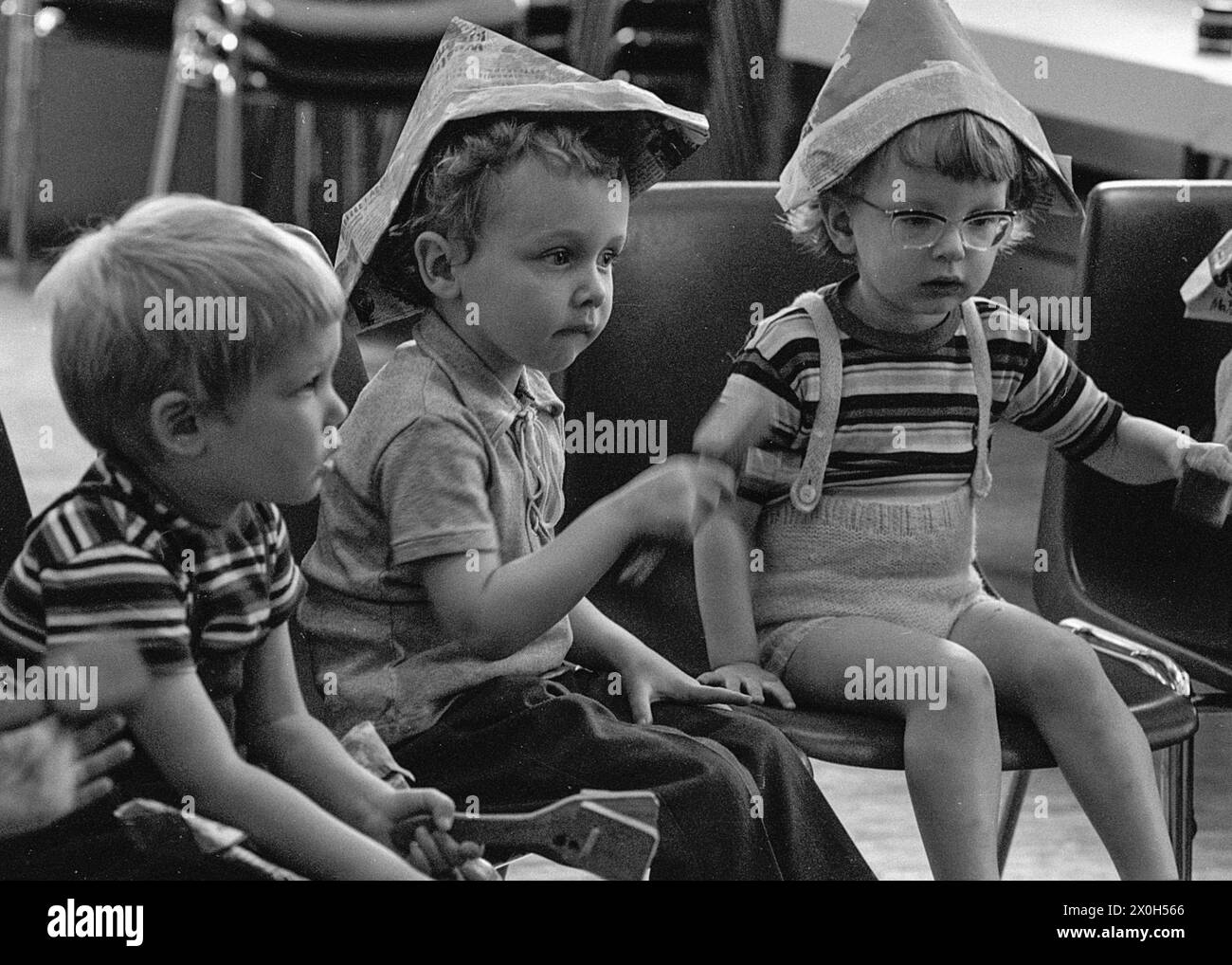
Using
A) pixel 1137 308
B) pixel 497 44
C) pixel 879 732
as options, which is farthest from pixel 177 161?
pixel 1137 308

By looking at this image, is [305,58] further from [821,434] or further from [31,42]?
[821,434]

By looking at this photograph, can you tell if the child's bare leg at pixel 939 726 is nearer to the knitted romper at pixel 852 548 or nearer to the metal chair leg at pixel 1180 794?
the knitted romper at pixel 852 548

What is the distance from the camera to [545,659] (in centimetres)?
113

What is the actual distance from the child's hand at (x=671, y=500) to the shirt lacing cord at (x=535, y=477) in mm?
57

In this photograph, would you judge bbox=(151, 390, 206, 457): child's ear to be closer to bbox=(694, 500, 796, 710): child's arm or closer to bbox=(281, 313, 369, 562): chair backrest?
bbox=(281, 313, 369, 562): chair backrest

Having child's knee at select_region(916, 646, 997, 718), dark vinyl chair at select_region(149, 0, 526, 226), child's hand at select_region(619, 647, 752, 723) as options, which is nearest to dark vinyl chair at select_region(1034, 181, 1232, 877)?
child's knee at select_region(916, 646, 997, 718)

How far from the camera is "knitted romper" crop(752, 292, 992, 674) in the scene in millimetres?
1237

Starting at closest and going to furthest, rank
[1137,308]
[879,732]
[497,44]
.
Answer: [497,44], [879,732], [1137,308]

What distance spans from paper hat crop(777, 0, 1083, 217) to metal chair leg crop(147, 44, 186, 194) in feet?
1.41

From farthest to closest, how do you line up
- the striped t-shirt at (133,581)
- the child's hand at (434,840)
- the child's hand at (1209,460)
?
the child's hand at (1209,460), the child's hand at (434,840), the striped t-shirt at (133,581)

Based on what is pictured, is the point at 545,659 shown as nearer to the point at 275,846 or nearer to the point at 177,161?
the point at 275,846

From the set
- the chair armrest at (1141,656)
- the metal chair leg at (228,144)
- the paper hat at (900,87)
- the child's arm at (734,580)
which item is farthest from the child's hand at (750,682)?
the metal chair leg at (228,144)

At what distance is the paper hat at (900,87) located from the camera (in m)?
1.19

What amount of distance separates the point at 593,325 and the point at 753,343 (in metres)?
0.21
